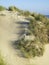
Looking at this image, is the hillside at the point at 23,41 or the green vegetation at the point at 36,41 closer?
the hillside at the point at 23,41

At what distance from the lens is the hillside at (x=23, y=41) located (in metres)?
12.3

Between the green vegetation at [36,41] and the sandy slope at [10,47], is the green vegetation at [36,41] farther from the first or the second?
the sandy slope at [10,47]

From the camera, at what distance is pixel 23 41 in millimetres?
13359

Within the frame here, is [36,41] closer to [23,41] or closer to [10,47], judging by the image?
[23,41]

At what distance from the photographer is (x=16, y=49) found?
13.0 meters

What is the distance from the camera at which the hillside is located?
12.3 metres

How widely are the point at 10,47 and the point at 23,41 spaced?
28.1 inches

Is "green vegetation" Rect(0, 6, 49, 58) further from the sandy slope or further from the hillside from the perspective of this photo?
the sandy slope

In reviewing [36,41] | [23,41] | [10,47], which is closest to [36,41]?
[36,41]

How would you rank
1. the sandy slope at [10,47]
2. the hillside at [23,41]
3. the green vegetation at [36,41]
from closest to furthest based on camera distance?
1. the sandy slope at [10,47]
2. the hillside at [23,41]
3. the green vegetation at [36,41]

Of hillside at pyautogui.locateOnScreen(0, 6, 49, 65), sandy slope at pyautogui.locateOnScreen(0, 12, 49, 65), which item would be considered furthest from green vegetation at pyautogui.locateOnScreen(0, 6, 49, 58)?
sandy slope at pyautogui.locateOnScreen(0, 12, 49, 65)

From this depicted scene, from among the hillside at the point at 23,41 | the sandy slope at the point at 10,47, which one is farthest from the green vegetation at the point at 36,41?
the sandy slope at the point at 10,47

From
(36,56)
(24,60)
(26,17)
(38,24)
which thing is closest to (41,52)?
(36,56)

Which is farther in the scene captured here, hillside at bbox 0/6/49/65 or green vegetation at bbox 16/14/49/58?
green vegetation at bbox 16/14/49/58
